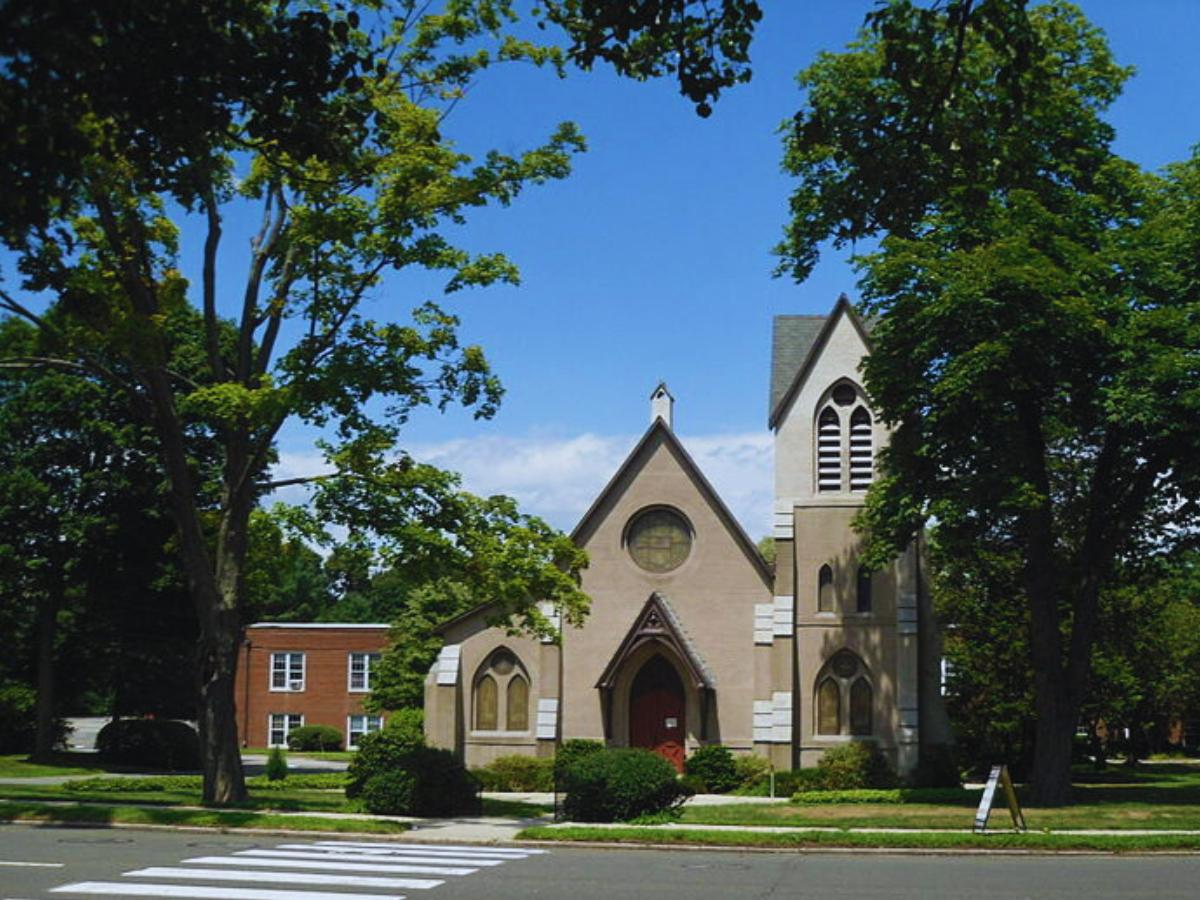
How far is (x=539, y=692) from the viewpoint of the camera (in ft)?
125

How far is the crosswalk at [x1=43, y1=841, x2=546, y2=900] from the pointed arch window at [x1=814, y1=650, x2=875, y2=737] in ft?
57.1

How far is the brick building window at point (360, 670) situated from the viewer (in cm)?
6619

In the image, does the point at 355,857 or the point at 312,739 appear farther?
the point at 312,739

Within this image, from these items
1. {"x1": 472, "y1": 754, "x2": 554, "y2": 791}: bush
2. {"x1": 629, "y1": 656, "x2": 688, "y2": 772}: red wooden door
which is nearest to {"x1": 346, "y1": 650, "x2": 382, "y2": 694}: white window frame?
{"x1": 472, "y1": 754, "x2": 554, "y2": 791}: bush

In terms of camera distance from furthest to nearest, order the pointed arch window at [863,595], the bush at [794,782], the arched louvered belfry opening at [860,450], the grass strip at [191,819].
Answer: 1. the arched louvered belfry opening at [860,450]
2. the pointed arch window at [863,595]
3. the bush at [794,782]
4. the grass strip at [191,819]

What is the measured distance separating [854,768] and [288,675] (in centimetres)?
3730

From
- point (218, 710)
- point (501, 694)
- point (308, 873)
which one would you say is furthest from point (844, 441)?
point (308, 873)

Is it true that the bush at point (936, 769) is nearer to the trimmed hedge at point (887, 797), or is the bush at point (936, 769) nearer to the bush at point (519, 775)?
the trimmed hedge at point (887, 797)

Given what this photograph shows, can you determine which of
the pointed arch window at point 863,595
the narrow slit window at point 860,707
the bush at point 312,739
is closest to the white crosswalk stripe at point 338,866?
the narrow slit window at point 860,707

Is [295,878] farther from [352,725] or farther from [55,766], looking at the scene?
[352,725]

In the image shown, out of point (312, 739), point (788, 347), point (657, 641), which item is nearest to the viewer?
point (657, 641)

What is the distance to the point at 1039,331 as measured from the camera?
27312 mm

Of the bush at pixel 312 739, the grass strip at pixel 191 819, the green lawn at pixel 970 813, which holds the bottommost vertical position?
the bush at pixel 312 739

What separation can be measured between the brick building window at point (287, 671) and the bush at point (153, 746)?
1962cm
